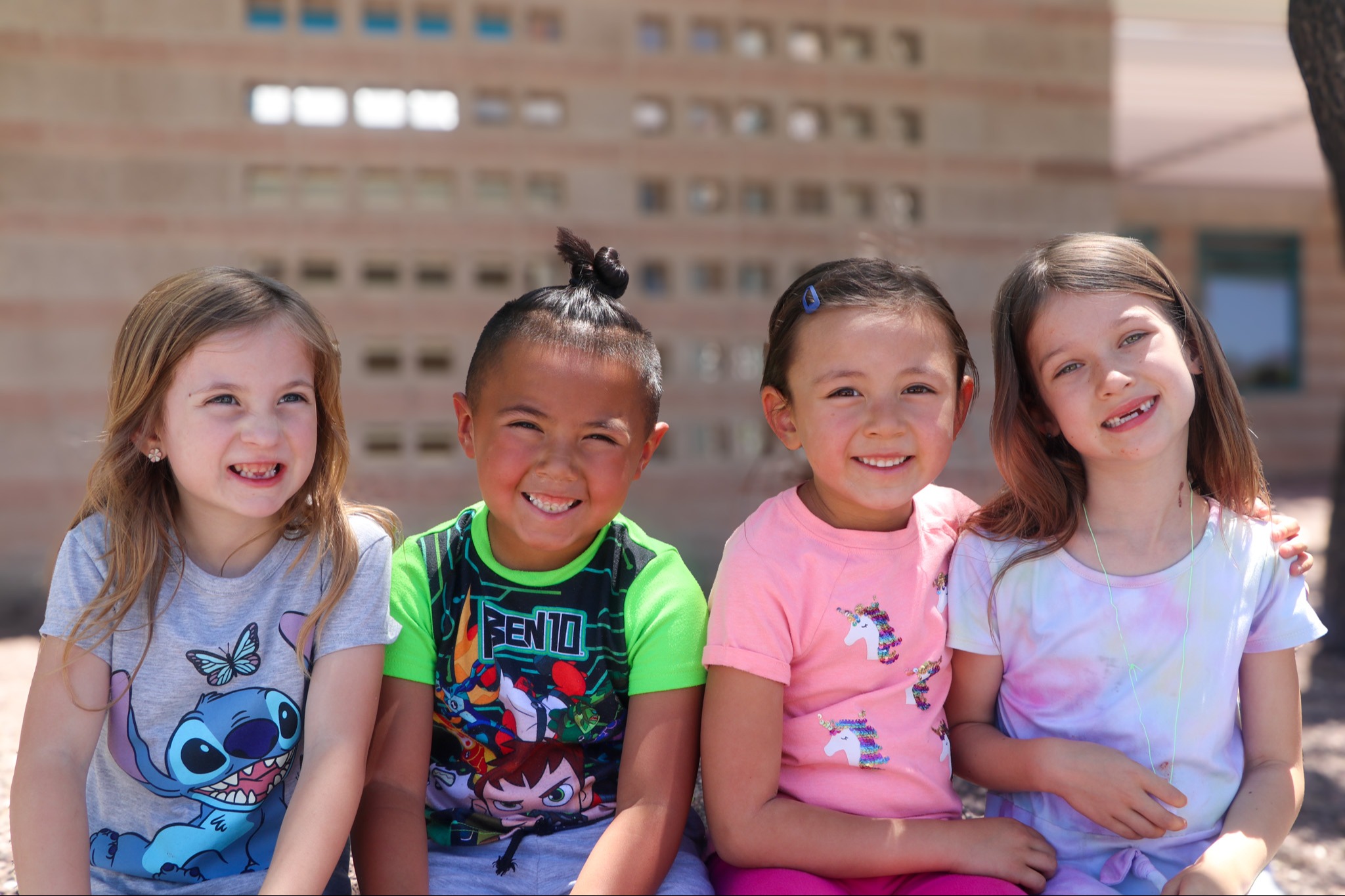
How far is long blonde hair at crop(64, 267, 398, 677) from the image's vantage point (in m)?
1.84

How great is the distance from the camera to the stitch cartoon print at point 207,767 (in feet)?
5.98

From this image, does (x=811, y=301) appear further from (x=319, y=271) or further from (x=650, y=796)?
(x=319, y=271)

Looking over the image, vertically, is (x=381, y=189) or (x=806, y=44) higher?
(x=806, y=44)

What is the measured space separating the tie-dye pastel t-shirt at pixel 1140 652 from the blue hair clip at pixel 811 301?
0.52 metres

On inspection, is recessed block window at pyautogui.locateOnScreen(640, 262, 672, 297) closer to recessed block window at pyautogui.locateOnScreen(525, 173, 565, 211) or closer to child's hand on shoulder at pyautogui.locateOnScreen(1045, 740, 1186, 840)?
recessed block window at pyautogui.locateOnScreen(525, 173, 565, 211)

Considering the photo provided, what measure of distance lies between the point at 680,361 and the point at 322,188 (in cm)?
211

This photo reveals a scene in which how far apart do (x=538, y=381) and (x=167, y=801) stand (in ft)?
3.10

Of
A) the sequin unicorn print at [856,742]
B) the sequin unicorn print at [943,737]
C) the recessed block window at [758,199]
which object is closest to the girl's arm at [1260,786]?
the sequin unicorn print at [943,737]

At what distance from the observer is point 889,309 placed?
6.25ft

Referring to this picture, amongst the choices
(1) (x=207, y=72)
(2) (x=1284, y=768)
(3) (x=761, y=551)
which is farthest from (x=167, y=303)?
(1) (x=207, y=72)

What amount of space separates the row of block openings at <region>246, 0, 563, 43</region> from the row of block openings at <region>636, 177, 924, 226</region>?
39.7 inches

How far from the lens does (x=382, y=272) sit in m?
5.89

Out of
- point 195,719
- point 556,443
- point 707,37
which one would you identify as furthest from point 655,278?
point 195,719

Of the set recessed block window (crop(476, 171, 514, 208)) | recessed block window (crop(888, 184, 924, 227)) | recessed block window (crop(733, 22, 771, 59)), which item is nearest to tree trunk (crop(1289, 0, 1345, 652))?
recessed block window (crop(888, 184, 924, 227))
